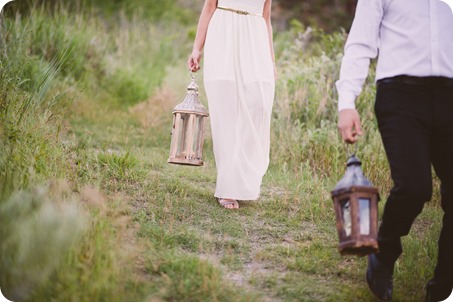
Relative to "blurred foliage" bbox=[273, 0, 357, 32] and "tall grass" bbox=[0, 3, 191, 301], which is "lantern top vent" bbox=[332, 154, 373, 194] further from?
"blurred foliage" bbox=[273, 0, 357, 32]

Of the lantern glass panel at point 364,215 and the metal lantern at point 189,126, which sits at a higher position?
the metal lantern at point 189,126

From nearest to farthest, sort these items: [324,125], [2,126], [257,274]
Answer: [257,274]
[2,126]
[324,125]

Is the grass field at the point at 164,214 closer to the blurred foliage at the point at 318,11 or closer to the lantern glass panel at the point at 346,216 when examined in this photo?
the lantern glass panel at the point at 346,216

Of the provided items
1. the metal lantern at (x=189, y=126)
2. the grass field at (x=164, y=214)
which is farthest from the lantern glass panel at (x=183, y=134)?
the grass field at (x=164, y=214)

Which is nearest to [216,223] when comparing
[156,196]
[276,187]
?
[156,196]

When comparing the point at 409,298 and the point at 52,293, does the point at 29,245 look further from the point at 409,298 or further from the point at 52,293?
the point at 409,298

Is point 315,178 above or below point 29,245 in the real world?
above

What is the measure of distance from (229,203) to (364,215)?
185cm

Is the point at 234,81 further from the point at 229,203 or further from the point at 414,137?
the point at 414,137

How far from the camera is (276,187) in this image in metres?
5.47

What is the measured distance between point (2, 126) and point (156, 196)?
1308mm

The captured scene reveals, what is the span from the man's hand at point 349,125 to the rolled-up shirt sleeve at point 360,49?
52 mm

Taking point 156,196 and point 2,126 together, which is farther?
point 156,196

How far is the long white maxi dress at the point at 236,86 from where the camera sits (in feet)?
14.8
